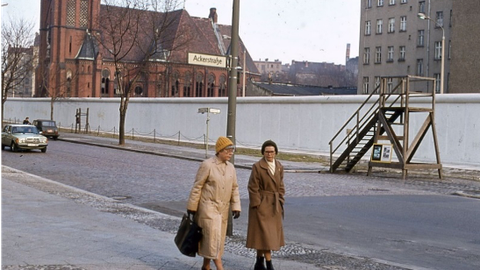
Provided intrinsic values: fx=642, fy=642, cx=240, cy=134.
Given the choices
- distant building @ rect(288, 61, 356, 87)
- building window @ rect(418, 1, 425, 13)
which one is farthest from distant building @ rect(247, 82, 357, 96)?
distant building @ rect(288, 61, 356, 87)

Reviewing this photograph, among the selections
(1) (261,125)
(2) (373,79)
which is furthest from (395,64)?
(1) (261,125)

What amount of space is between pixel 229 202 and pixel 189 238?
0.67 metres

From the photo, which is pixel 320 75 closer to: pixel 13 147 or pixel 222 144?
pixel 13 147

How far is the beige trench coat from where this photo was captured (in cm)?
733

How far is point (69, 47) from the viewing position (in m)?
94.2

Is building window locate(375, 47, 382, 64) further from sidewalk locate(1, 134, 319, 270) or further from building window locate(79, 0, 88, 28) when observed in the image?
sidewalk locate(1, 134, 319, 270)

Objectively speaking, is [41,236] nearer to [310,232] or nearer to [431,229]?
[310,232]

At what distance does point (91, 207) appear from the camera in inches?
540

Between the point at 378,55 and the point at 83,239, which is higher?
the point at 378,55

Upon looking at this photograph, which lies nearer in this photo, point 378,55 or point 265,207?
point 265,207

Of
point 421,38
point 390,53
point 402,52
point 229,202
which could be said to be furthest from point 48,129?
point 229,202

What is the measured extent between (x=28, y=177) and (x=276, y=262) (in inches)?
535

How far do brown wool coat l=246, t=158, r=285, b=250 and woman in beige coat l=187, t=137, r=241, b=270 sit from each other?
0.54 metres

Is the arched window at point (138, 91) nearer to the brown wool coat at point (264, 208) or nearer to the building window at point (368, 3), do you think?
the building window at point (368, 3)
